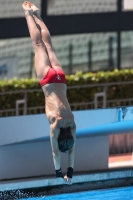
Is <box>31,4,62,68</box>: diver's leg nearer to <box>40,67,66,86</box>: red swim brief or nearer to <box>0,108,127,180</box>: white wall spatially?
<box>40,67,66,86</box>: red swim brief

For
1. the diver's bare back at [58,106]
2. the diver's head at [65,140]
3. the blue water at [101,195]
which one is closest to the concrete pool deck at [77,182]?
the blue water at [101,195]

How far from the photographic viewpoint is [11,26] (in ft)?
46.0

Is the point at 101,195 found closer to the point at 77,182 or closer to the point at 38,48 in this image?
the point at 77,182

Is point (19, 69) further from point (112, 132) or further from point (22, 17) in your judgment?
point (112, 132)

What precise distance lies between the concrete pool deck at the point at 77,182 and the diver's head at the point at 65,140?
2.25m

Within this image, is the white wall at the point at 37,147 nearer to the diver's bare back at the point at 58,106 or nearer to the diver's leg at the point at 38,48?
the diver's leg at the point at 38,48

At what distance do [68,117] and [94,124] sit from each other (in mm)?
2163

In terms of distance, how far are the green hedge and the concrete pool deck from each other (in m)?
2.78

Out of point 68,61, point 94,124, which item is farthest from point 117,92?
point 94,124

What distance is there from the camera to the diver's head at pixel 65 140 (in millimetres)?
8180

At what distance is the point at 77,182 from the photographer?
35.2ft

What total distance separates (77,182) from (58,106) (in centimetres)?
289

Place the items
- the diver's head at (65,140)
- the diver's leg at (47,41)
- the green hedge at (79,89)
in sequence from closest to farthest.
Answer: the diver's head at (65,140), the diver's leg at (47,41), the green hedge at (79,89)

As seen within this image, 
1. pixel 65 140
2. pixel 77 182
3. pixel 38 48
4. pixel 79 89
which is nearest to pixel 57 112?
pixel 65 140
